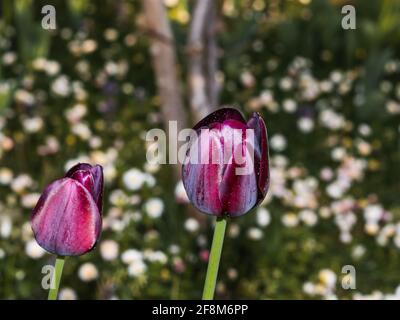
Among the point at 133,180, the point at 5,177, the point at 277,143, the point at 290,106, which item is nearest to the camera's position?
the point at 133,180

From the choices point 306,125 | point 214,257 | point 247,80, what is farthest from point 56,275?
point 247,80

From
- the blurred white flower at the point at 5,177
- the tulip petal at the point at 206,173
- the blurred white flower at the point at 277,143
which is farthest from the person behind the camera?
the blurred white flower at the point at 277,143

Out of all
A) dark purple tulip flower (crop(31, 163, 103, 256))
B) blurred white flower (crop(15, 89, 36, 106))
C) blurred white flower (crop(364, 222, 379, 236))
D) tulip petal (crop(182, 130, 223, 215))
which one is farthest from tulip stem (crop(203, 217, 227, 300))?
blurred white flower (crop(15, 89, 36, 106))

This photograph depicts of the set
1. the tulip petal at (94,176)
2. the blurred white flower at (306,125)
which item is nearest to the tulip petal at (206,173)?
the tulip petal at (94,176)

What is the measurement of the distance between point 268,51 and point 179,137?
54.7 inches

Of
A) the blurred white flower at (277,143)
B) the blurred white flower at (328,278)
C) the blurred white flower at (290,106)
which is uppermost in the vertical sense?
the blurred white flower at (290,106)

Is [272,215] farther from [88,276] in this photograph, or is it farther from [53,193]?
[53,193]

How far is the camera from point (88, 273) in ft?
6.48

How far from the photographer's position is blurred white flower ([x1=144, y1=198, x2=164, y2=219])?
2.20 meters

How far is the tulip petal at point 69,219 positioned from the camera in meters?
0.80

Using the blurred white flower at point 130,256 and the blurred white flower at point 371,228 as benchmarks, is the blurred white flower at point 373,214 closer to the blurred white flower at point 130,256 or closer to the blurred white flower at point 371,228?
the blurred white flower at point 371,228

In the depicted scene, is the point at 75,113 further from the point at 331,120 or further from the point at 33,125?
the point at 331,120

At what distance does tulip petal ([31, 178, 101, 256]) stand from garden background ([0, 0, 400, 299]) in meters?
1.11

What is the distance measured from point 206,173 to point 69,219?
16 centimetres
